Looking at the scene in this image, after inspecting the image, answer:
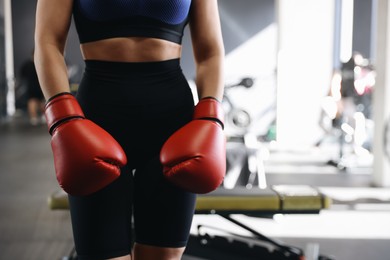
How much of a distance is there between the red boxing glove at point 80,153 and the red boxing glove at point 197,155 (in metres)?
0.10

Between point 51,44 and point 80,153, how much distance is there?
0.89ft

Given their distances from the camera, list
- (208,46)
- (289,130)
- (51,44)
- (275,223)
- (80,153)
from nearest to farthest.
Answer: (80,153)
(51,44)
(208,46)
(275,223)
(289,130)

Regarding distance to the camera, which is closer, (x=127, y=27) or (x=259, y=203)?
(x=127, y=27)

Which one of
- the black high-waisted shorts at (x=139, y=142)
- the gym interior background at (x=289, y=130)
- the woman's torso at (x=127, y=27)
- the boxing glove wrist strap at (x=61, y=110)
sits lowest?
the gym interior background at (x=289, y=130)

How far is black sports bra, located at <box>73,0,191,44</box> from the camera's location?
41.9 inches

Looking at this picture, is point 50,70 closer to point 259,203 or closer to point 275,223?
point 259,203

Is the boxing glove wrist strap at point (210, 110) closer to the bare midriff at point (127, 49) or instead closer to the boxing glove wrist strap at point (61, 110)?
the bare midriff at point (127, 49)

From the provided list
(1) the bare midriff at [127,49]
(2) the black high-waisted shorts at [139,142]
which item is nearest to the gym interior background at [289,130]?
(2) the black high-waisted shorts at [139,142]

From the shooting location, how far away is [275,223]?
3311 millimetres

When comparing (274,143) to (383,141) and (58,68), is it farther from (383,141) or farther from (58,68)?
(58,68)

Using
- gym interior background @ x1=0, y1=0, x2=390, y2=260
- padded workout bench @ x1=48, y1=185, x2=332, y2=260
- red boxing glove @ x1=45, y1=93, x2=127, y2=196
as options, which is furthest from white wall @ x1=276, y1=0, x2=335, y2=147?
red boxing glove @ x1=45, y1=93, x2=127, y2=196

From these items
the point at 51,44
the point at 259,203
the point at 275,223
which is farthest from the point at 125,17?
the point at 275,223

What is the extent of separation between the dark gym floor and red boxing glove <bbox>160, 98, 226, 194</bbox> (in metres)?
1.78

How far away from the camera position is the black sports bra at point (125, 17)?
1.06m
